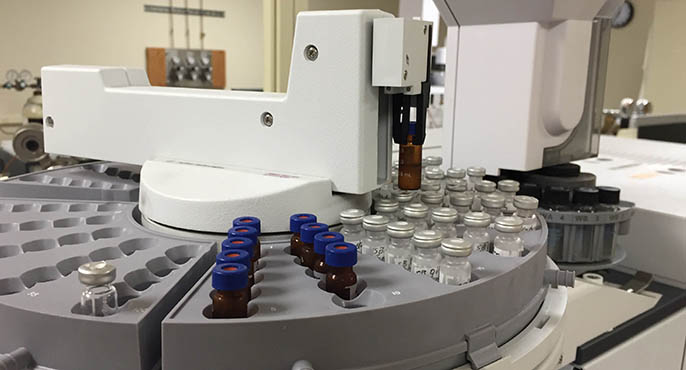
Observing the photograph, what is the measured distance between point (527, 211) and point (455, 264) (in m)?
0.26

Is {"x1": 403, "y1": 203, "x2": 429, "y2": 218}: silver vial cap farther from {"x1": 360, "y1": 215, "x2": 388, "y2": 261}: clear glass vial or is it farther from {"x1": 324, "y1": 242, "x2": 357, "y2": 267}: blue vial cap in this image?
{"x1": 324, "y1": 242, "x2": 357, "y2": 267}: blue vial cap

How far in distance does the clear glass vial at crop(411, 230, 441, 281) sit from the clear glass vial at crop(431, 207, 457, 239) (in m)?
0.08

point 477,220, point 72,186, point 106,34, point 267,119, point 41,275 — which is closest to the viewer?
point 41,275

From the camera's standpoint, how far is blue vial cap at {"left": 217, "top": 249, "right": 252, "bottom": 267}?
54 cm

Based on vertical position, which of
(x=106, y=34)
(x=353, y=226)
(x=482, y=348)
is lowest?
(x=482, y=348)

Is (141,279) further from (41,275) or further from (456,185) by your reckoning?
(456,185)

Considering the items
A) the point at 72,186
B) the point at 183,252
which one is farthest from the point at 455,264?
the point at 72,186

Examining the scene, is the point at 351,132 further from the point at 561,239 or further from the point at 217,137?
the point at 561,239

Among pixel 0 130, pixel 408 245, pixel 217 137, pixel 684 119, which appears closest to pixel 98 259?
pixel 217 137

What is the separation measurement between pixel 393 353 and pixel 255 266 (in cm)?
20

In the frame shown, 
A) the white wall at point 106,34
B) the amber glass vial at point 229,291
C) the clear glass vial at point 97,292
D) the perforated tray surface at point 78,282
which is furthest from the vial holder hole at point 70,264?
the white wall at point 106,34

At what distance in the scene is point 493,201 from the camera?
824 millimetres

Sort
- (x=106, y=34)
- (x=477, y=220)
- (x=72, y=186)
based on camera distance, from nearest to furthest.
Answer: (x=477, y=220), (x=72, y=186), (x=106, y=34)

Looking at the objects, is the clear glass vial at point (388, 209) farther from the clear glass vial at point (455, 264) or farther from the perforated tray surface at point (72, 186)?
the perforated tray surface at point (72, 186)
